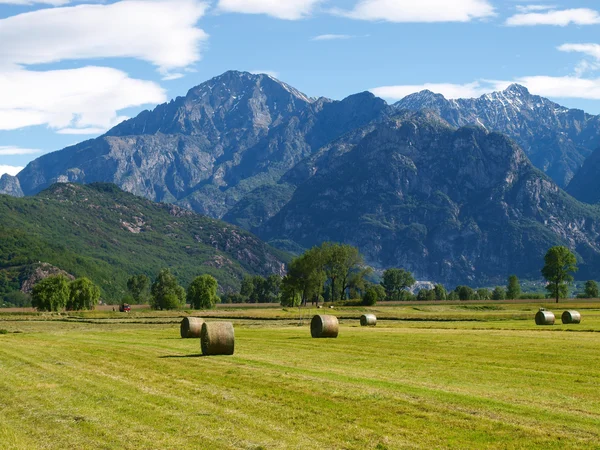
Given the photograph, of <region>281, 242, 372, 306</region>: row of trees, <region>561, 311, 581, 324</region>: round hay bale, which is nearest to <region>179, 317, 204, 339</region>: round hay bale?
<region>561, 311, 581, 324</region>: round hay bale

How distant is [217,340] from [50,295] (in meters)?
153

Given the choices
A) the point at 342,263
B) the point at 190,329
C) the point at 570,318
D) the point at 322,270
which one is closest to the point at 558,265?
the point at 342,263

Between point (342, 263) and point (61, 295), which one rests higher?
point (342, 263)

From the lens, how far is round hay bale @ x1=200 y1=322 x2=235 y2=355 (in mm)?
39281

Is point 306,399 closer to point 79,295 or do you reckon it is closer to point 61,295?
point 61,295

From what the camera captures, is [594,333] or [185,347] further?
[594,333]

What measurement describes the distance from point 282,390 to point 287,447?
8109mm

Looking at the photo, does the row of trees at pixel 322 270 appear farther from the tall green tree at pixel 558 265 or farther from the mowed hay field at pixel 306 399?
the mowed hay field at pixel 306 399

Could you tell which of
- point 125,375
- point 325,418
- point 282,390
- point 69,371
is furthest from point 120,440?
point 69,371

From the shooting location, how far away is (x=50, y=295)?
181m

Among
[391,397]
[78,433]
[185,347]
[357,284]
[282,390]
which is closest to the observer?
[78,433]

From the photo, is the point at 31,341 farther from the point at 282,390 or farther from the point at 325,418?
the point at 325,418

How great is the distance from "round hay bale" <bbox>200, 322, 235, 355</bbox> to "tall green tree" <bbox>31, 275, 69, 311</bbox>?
497ft

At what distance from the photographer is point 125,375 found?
31391 mm
